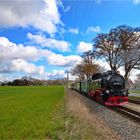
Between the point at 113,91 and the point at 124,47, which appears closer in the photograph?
the point at 113,91

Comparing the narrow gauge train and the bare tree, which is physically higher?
the bare tree

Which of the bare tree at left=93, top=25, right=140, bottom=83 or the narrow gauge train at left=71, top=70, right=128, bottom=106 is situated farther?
the bare tree at left=93, top=25, right=140, bottom=83

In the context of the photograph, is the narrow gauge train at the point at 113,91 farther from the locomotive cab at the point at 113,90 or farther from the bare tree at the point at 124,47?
the bare tree at the point at 124,47

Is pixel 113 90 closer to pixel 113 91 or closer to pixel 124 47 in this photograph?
pixel 113 91

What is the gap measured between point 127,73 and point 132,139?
142 ft

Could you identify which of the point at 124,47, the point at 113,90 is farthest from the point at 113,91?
the point at 124,47

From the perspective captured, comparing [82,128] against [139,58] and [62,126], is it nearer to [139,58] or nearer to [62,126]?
[62,126]

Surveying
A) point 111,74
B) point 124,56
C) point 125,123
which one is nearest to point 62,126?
point 125,123

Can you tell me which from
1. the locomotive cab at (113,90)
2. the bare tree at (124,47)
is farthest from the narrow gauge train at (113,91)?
the bare tree at (124,47)

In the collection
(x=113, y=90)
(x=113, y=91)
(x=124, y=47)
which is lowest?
(x=113, y=91)

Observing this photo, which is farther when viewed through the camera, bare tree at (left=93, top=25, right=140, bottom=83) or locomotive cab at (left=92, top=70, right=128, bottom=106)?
bare tree at (left=93, top=25, right=140, bottom=83)

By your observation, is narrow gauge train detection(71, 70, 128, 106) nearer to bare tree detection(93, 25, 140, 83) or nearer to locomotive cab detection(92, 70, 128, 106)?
locomotive cab detection(92, 70, 128, 106)

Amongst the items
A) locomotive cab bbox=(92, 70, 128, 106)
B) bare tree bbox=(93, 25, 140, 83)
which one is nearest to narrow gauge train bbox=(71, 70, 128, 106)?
locomotive cab bbox=(92, 70, 128, 106)

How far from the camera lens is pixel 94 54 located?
61.1m
